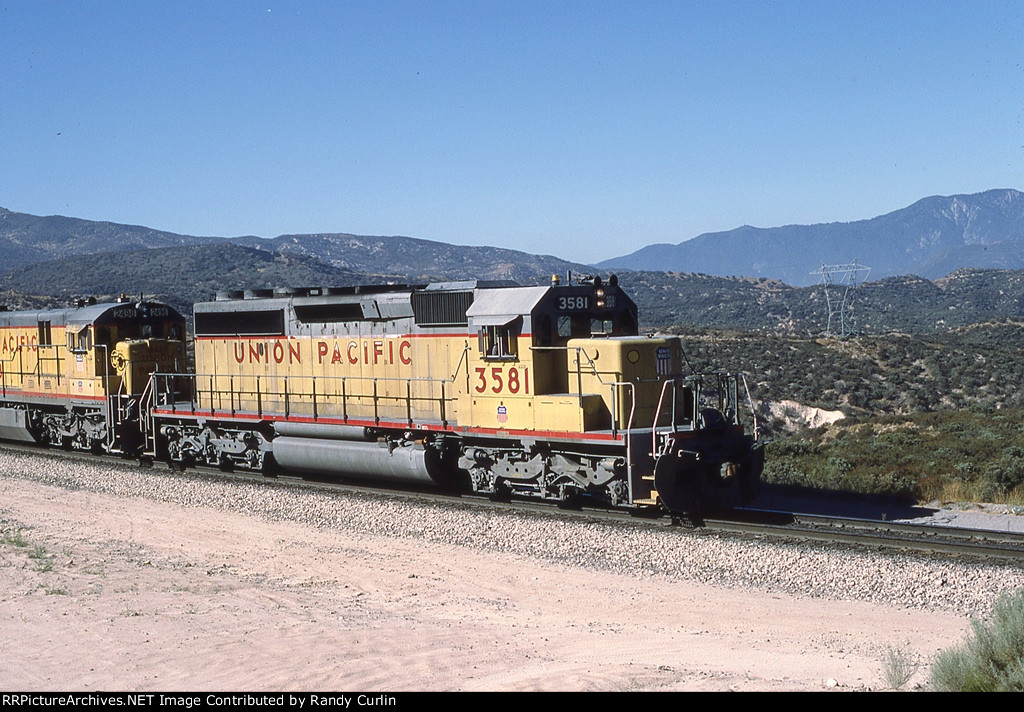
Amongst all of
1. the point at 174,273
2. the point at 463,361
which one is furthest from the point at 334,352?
the point at 174,273

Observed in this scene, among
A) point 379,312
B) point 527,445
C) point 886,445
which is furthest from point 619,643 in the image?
point 886,445

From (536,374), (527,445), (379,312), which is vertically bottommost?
(527,445)

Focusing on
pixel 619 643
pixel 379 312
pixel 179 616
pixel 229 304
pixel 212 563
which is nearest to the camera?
pixel 619 643

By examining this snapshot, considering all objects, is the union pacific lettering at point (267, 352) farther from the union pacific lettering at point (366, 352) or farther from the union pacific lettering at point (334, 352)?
the union pacific lettering at point (366, 352)

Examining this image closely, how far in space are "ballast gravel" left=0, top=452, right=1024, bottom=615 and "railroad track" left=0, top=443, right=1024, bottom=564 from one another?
0.67 ft

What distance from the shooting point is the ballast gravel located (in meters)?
10.0

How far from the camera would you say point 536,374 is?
13734 mm

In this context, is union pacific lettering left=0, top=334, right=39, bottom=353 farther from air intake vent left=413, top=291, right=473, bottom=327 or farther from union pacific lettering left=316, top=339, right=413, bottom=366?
air intake vent left=413, top=291, right=473, bottom=327

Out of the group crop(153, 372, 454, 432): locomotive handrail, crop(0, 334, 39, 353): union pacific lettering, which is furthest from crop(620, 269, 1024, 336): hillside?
crop(153, 372, 454, 432): locomotive handrail

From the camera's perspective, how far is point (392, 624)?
9047mm

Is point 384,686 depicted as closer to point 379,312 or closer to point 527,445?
point 527,445

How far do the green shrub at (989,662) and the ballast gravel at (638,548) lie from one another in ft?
8.69

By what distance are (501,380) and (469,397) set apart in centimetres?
68

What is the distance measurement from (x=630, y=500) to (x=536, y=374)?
2.24m
